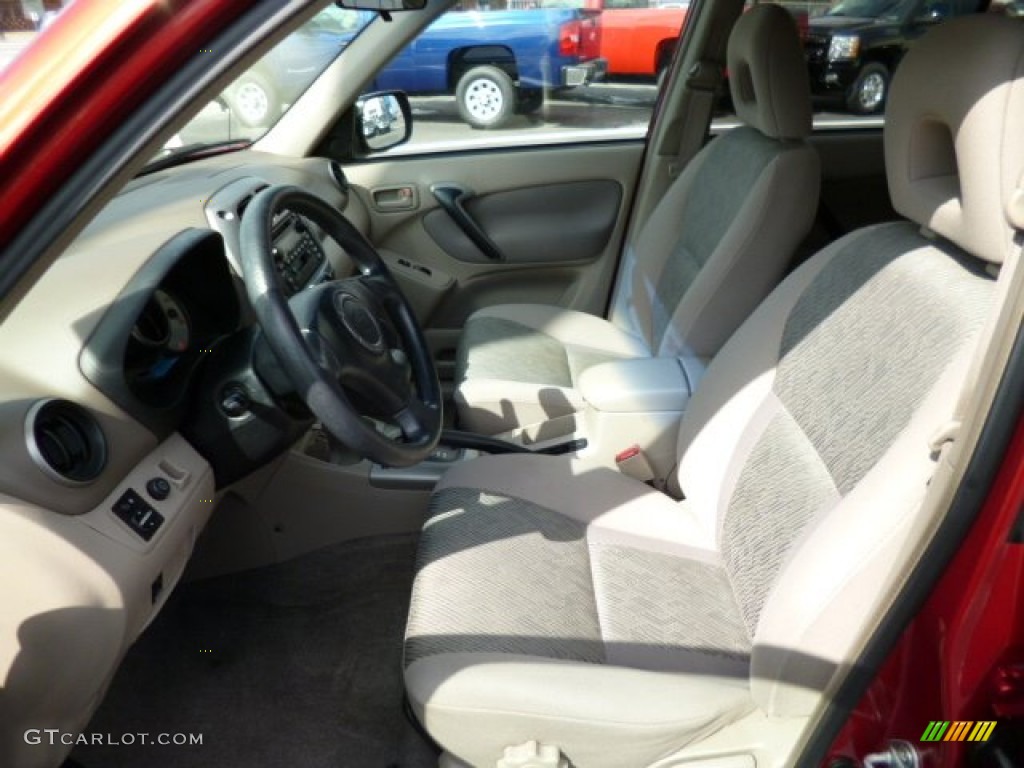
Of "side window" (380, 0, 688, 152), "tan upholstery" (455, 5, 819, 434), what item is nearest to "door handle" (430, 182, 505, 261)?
"side window" (380, 0, 688, 152)

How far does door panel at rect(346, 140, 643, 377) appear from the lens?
9.49 feet

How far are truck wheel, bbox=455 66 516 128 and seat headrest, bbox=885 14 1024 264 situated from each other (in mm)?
1794

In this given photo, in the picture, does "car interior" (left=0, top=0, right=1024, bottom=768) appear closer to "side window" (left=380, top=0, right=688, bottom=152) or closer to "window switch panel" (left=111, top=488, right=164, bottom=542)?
"window switch panel" (left=111, top=488, right=164, bottom=542)

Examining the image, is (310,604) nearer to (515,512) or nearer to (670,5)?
(515,512)

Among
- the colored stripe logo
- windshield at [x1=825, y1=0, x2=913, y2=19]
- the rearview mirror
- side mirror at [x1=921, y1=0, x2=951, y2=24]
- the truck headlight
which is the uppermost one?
the rearview mirror

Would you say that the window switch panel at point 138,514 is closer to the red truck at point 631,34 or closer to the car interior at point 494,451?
the car interior at point 494,451

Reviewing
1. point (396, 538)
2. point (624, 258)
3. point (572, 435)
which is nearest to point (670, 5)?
point (624, 258)

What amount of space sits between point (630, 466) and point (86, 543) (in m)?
1.06

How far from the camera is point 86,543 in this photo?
127 cm

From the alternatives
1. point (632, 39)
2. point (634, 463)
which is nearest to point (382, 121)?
point (632, 39)

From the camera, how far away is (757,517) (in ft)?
4.80

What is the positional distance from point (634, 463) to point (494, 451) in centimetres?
29

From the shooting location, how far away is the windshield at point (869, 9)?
3148 millimetres

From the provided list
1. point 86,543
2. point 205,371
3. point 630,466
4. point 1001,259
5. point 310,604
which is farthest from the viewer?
point 310,604
